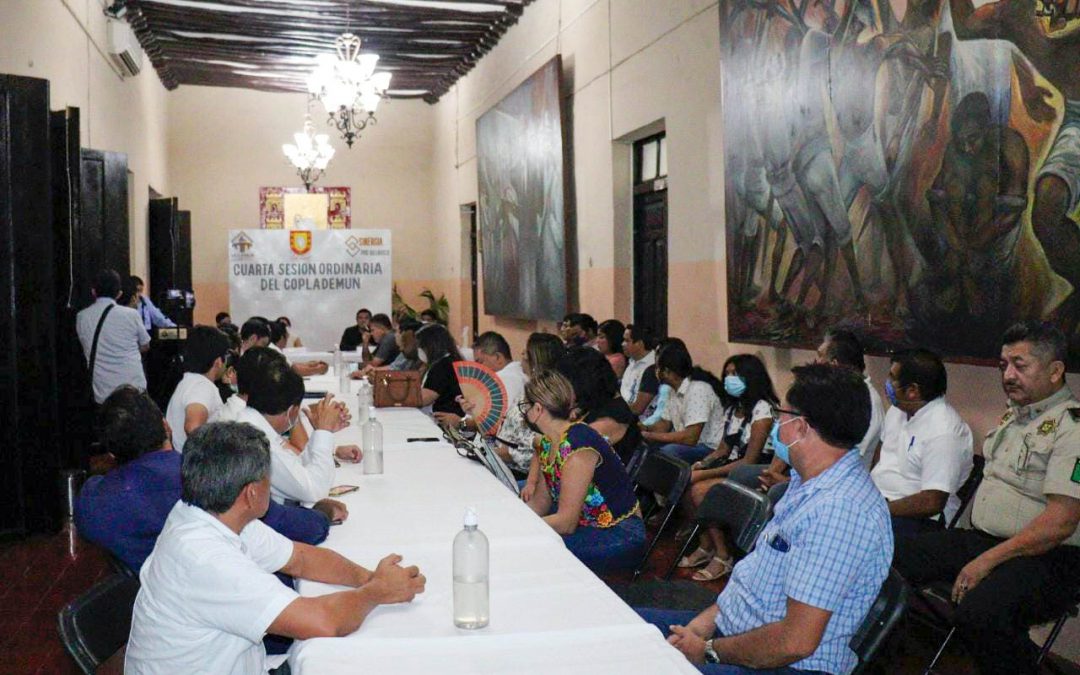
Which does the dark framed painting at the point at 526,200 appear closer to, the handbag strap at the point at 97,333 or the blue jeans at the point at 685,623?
the handbag strap at the point at 97,333

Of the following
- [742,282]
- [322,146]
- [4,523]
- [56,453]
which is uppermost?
[322,146]

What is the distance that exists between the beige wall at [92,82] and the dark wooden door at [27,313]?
770 mm

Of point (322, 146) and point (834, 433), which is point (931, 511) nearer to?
point (834, 433)

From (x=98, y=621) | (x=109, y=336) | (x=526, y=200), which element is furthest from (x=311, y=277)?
(x=98, y=621)

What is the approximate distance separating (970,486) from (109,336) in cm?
559

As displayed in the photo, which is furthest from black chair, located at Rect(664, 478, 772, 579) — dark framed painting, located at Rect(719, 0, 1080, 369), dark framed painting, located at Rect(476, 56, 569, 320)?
dark framed painting, located at Rect(476, 56, 569, 320)

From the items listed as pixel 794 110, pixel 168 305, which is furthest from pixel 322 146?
pixel 794 110

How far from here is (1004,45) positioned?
3883 mm

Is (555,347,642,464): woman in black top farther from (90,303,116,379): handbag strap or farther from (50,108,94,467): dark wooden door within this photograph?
(90,303,116,379): handbag strap

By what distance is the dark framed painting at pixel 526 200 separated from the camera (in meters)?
9.72

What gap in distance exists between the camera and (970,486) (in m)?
4.09

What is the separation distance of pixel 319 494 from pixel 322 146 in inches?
461

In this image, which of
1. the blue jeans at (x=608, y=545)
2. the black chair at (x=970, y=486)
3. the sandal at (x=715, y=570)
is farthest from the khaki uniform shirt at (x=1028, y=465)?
the sandal at (x=715, y=570)

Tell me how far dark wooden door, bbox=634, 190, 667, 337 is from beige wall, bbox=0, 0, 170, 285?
458cm
